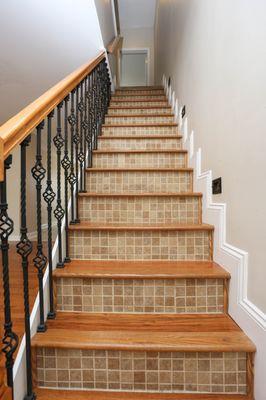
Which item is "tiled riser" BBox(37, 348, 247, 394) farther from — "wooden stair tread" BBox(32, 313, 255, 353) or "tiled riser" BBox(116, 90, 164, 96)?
"tiled riser" BBox(116, 90, 164, 96)

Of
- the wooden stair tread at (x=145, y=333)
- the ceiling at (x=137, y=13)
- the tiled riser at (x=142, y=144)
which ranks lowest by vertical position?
the wooden stair tread at (x=145, y=333)

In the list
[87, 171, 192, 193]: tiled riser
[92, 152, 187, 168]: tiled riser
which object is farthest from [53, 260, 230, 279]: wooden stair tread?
[92, 152, 187, 168]: tiled riser

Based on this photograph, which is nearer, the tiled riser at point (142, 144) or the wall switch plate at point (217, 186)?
the wall switch plate at point (217, 186)

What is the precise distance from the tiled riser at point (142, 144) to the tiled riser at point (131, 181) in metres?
0.60

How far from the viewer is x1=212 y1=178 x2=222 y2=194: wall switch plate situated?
4.65ft

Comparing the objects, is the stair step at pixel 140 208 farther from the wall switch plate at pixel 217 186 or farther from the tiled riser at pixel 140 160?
the tiled riser at pixel 140 160

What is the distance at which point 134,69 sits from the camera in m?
7.08

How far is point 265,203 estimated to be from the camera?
94 cm

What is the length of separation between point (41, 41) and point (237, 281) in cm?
A: 263

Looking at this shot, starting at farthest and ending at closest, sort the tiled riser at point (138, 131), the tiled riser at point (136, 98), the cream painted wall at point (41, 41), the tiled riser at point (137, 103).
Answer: the tiled riser at point (136, 98), the tiled riser at point (137, 103), the tiled riser at point (138, 131), the cream painted wall at point (41, 41)

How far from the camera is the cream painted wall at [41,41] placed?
209 centimetres

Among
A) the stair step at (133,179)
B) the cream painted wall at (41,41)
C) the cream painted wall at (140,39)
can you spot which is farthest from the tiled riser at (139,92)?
the stair step at (133,179)

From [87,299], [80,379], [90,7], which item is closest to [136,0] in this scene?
[90,7]

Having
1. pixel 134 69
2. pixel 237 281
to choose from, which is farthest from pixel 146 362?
pixel 134 69
